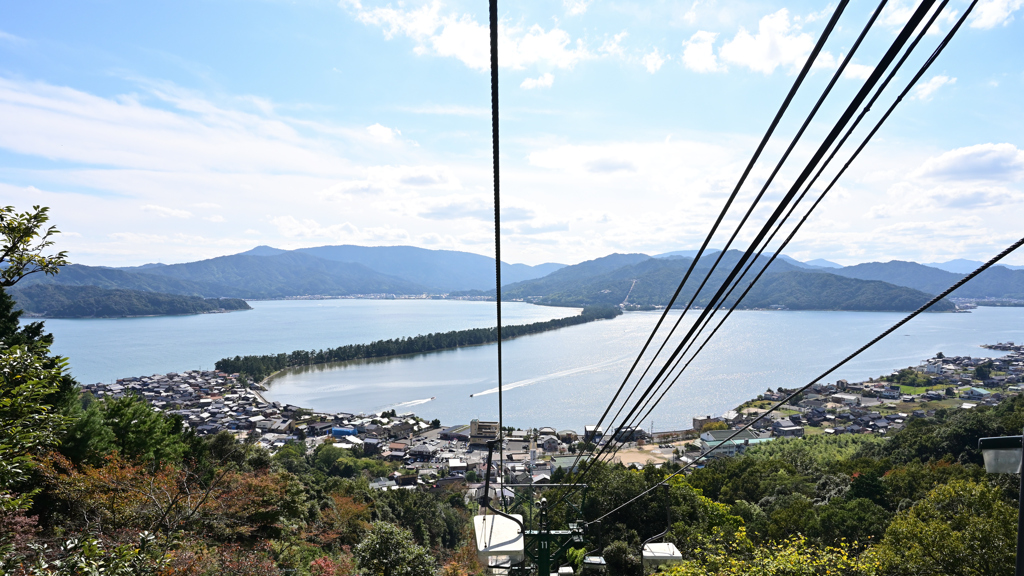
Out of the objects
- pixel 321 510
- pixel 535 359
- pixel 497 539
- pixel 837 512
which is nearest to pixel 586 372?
pixel 535 359

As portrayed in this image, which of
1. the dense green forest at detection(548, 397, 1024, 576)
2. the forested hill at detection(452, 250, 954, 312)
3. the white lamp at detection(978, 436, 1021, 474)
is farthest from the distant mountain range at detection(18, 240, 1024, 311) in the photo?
the white lamp at detection(978, 436, 1021, 474)

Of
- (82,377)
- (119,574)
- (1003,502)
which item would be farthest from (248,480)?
(82,377)

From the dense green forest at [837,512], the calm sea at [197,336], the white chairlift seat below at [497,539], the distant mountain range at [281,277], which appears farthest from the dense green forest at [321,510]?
the distant mountain range at [281,277]

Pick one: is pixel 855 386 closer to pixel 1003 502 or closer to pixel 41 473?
pixel 1003 502

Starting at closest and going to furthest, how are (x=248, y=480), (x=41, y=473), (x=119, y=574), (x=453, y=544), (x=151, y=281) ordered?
1. (x=119, y=574)
2. (x=41, y=473)
3. (x=248, y=480)
4. (x=453, y=544)
5. (x=151, y=281)

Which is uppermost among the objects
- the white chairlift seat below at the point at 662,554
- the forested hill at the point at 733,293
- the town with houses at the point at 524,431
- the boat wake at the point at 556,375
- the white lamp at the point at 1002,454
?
the forested hill at the point at 733,293

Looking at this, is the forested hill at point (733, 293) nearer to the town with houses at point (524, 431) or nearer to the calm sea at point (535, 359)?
the calm sea at point (535, 359)
